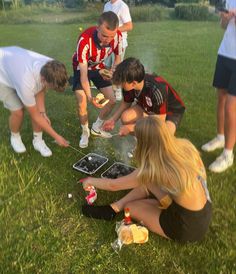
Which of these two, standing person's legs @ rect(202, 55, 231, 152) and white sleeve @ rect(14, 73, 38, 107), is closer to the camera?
white sleeve @ rect(14, 73, 38, 107)

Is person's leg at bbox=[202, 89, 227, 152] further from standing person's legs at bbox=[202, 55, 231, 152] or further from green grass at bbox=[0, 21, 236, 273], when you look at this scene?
green grass at bbox=[0, 21, 236, 273]

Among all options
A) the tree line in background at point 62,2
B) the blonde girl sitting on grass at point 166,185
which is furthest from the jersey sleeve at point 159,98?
the tree line in background at point 62,2

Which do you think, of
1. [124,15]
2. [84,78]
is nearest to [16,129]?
[84,78]

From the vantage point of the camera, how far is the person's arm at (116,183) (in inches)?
118

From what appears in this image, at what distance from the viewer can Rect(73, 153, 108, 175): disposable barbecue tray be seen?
3.96 metres

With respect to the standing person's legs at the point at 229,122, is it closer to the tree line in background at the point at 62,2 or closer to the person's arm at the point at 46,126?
the person's arm at the point at 46,126

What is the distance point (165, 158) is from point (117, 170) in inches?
50.8

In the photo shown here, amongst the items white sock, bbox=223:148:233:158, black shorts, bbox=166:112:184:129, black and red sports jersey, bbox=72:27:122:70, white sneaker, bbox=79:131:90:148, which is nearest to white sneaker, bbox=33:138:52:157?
white sneaker, bbox=79:131:90:148

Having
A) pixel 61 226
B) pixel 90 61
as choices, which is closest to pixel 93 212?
pixel 61 226

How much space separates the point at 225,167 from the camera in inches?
156

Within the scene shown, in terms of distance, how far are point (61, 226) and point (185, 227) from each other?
1.09 m

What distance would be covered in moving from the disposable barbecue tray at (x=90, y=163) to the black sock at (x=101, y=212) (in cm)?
62

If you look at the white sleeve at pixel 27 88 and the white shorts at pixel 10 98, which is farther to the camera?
the white shorts at pixel 10 98

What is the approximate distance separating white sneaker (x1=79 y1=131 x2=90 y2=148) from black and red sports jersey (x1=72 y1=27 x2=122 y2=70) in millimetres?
837
